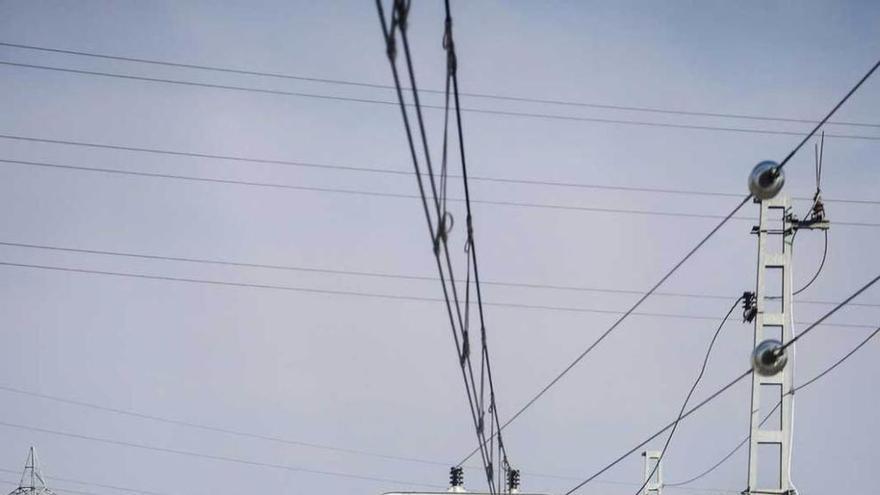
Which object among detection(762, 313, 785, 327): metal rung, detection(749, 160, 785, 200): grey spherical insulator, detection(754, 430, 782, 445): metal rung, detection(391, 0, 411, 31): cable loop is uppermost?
detection(762, 313, 785, 327): metal rung

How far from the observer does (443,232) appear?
8.46 metres

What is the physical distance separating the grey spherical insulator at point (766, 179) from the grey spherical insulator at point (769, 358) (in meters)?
1.66

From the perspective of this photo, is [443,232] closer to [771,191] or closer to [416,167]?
[416,167]

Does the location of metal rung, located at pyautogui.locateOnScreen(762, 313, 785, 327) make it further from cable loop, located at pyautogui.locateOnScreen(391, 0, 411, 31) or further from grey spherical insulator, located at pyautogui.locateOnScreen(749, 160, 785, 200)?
cable loop, located at pyautogui.locateOnScreen(391, 0, 411, 31)

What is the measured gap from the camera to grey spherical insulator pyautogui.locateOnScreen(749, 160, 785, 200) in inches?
471

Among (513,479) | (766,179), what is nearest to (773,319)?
(766,179)

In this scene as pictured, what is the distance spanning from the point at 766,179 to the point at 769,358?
6.50 feet

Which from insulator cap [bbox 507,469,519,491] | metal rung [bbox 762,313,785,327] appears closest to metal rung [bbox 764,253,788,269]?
metal rung [bbox 762,313,785,327]

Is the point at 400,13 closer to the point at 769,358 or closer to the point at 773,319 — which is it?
the point at 769,358

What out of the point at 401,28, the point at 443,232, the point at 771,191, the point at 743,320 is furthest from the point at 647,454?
the point at 401,28

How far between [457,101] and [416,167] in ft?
1.98

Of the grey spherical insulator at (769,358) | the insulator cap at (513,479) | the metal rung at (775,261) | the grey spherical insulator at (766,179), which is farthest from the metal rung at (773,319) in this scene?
the insulator cap at (513,479)

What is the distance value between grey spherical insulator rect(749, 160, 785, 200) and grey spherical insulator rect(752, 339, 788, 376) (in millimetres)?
1658

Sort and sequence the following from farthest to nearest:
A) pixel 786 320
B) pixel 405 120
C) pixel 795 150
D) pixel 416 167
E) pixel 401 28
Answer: pixel 786 320 → pixel 795 150 → pixel 416 167 → pixel 405 120 → pixel 401 28
